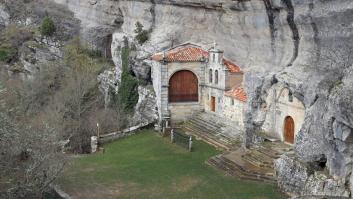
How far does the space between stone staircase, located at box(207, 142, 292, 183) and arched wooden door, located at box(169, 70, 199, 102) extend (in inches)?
351

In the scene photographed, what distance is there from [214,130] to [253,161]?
6650 mm

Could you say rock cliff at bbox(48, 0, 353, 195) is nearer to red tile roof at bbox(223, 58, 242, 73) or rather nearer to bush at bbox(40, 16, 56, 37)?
red tile roof at bbox(223, 58, 242, 73)

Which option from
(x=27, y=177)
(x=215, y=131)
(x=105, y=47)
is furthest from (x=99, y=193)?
(x=105, y=47)

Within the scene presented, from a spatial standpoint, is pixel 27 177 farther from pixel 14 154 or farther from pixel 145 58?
pixel 145 58

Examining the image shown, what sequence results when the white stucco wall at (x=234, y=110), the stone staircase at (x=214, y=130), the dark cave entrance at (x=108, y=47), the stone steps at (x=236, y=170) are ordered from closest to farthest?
the stone steps at (x=236, y=170) → the stone staircase at (x=214, y=130) → the white stucco wall at (x=234, y=110) → the dark cave entrance at (x=108, y=47)

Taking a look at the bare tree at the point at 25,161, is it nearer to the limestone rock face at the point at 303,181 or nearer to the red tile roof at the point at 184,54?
the limestone rock face at the point at 303,181

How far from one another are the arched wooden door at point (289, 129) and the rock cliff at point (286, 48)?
1580mm

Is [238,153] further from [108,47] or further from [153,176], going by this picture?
[108,47]

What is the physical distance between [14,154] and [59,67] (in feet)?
82.7

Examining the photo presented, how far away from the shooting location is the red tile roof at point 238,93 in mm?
30206

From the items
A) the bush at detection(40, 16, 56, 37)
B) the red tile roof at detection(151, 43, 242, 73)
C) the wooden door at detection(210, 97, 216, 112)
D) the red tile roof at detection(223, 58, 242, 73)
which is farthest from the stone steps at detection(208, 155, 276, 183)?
the bush at detection(40, 16, 56, 37)

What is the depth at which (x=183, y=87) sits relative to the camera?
3559 centimetres

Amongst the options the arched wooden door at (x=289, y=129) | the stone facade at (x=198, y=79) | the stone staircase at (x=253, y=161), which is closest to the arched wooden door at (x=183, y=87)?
the stone facade at (x=198, y=79)

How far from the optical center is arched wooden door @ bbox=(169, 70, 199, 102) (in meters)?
35.5
